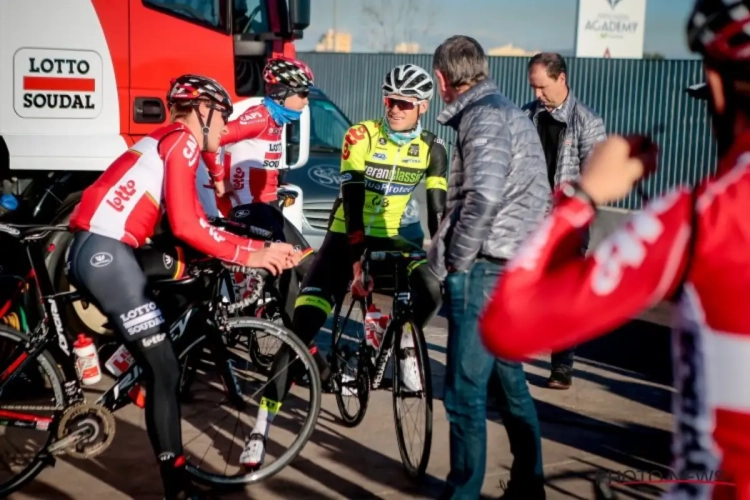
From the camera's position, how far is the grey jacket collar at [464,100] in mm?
4637

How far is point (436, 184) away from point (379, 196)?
42cm

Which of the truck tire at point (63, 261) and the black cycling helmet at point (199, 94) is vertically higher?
the black cycling helmet at point (199, 94)

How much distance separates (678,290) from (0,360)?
4263 millimetres

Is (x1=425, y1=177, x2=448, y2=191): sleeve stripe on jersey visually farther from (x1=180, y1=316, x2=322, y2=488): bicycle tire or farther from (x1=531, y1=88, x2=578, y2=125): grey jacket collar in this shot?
(x1=180, y1=316, x2=322, y2=488): bicycle tire

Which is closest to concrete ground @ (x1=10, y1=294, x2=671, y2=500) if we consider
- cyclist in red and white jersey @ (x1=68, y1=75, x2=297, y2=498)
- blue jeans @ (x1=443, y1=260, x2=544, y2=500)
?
cyclist in red and white jersey @ (x1=68, y1=75, x2=297, y2=498)

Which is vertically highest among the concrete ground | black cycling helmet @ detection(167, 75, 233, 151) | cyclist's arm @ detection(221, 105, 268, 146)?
black cycling helmet @ detection(167, 75, 233, 151)

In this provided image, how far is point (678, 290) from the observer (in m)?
1.73

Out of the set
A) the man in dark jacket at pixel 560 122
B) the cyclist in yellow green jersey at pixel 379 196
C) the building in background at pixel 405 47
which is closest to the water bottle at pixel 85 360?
the cyclist in yellow green jersey at pixel 379 196

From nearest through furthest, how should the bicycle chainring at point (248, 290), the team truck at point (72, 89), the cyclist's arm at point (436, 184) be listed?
the bicycle chainring at point (248, 290), the cyclist's arm at point (436, 184), the team truck at point (72, 89)

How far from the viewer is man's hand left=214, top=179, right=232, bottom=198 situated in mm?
7246

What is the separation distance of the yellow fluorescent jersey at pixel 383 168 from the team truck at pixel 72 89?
150 cm

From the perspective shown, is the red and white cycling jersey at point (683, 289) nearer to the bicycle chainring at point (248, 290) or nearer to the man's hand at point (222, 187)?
the bicycle chainring at point (248, 290)

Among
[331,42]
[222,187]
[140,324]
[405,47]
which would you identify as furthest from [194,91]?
[331,42]

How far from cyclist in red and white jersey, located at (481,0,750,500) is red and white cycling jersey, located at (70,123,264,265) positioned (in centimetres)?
310
